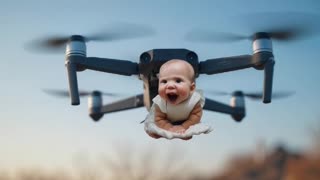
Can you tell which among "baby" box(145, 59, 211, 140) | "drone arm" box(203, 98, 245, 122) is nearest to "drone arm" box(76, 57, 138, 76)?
"baby" box(145, 59, 211, 140)

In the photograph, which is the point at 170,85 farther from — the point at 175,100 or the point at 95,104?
the point at 95,104

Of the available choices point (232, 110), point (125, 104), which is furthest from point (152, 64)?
point (232, 110)

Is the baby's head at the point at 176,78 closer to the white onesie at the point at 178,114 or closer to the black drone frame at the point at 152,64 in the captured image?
the white onesie at the point at 178,114

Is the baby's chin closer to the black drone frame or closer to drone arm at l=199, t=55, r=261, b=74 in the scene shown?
the black drone frame

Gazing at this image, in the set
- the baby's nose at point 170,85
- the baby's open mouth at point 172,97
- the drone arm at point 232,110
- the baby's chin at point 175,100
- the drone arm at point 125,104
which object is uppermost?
the baby's nose at point 170,85

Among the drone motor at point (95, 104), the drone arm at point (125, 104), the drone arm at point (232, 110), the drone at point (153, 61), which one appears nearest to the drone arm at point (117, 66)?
the drone at point (153, 61)

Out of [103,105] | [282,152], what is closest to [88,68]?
[103,105]

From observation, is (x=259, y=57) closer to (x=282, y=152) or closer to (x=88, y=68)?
(x=88, y=68)
